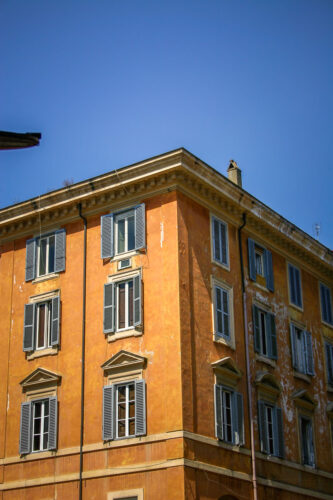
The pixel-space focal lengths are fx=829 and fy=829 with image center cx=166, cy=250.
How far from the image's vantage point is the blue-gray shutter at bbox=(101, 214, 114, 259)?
31219mm

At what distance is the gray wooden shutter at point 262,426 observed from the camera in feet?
102

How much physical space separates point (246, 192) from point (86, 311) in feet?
26.6

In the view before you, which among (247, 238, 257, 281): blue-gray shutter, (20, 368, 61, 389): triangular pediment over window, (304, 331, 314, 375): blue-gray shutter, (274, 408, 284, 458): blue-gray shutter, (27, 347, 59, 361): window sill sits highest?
(247, 238, 257, 281): blue-gray shutter

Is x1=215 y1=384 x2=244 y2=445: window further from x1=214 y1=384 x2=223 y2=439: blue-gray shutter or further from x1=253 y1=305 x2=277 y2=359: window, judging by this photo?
x1=253 y1=305 x2=277 y2=359: window

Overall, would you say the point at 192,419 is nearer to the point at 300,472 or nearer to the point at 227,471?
the point at 227,471

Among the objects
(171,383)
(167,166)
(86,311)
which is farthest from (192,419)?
(167,166)

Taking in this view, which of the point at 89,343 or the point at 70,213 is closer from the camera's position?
the point at 89,343

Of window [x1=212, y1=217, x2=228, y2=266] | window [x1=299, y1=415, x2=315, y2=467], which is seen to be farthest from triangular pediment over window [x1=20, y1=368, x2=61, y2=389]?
window [x1=299, y1=415, x2=315, y2=467]

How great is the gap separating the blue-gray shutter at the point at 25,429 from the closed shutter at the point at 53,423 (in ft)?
3.26

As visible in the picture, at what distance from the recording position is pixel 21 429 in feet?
101

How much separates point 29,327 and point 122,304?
4256 millimetres

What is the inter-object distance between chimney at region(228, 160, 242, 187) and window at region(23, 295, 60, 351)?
31.8 feet

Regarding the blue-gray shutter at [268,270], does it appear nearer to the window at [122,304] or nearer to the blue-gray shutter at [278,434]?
the blue-gray shutter at [278,434]

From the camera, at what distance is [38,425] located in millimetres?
30672
